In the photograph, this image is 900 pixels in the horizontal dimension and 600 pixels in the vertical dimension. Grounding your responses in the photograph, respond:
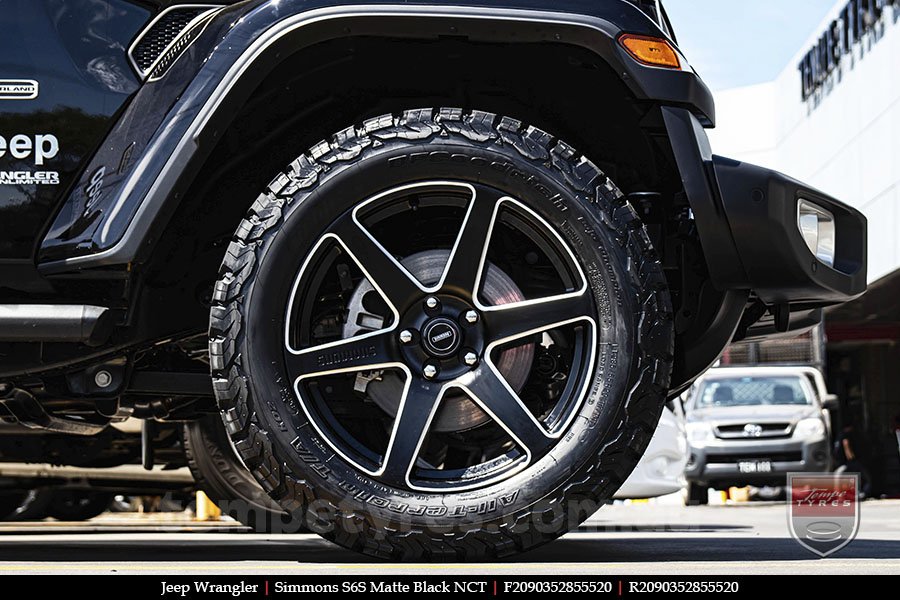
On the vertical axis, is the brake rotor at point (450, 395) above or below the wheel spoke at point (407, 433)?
above

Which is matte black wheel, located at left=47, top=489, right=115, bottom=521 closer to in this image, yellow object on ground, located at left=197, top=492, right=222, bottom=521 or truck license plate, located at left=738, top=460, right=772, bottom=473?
yellow object on ground, located at left=197, top=492, right=222, bottom=521

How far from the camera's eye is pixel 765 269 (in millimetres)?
2883

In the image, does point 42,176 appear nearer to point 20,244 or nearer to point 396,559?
point 20,244

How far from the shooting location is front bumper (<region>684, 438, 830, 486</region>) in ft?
49.2

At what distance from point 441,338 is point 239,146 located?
0.82 m

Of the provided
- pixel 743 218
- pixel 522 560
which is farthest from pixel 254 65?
pixel 522 560

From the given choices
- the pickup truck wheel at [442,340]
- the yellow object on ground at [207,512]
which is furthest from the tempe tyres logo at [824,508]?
the yellow object on ground at [207,512]

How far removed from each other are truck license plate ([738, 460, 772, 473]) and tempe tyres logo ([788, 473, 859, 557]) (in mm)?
12520

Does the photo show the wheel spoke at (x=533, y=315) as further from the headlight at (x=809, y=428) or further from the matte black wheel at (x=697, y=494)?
the matte black wheel at (x=697, y=494)

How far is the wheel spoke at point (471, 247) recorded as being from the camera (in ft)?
9.22

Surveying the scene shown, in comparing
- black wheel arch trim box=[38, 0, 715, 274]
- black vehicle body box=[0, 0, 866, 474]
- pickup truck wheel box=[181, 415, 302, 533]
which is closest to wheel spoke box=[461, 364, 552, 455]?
black vehicle body box=[0, 0, 866, 474]

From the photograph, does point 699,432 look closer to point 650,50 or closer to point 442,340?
point 650,50
